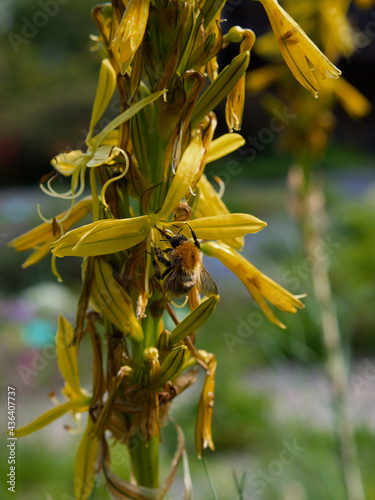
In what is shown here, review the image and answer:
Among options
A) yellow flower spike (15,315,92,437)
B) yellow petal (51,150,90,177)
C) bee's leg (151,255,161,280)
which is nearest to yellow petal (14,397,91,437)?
yellow flower spike (15,315,92,437)

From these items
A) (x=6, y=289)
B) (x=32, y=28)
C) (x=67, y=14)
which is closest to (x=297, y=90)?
(x=6, y=289)

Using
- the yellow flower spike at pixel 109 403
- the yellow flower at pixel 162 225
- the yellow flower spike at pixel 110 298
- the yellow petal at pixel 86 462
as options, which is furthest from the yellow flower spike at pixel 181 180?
the yellow petal at pixel 86 462

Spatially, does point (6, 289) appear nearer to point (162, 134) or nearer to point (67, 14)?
point (162, 134)

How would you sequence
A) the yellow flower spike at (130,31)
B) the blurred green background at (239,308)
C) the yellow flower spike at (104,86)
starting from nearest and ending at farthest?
the yellow flower spike at (130,31) → the yellow flower spike at (104,86) → the blurred green background at (239,308)

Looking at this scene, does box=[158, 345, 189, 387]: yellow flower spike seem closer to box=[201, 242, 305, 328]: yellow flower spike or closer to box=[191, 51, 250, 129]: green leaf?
box=[201, 242, 305, 328]: yellow flower spike

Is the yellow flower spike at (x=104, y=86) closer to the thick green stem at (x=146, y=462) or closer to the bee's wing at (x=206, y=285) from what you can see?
the bee's wing at (x=206, y=285)
